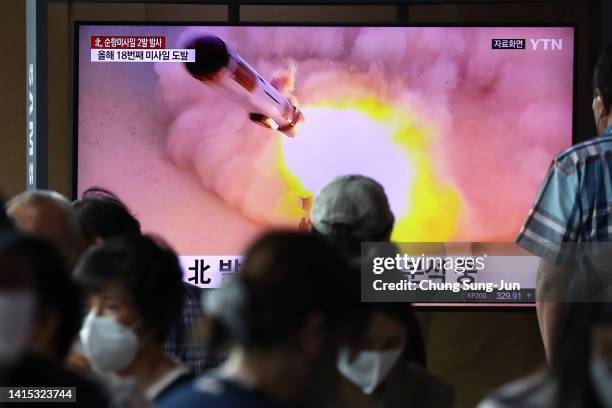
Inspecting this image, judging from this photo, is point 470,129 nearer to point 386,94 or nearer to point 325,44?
point 386,94

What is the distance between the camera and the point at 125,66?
4.62 meters

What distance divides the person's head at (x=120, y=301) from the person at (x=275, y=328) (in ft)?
2.48

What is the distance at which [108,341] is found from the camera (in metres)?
2.21

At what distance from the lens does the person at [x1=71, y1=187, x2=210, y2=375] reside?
269cm

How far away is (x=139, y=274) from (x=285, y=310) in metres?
0.84

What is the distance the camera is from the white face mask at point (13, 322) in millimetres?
1337

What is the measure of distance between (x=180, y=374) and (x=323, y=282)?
827mm

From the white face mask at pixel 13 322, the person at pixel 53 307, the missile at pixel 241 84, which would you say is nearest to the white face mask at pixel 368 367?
the person at pixel 53 307

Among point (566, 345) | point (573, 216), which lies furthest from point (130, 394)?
point (573, 216)

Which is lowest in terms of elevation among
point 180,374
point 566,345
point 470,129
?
point 180,374

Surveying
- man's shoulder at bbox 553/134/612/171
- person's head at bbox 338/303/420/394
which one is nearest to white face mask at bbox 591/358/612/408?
person's head at bbox 338/303/420/394

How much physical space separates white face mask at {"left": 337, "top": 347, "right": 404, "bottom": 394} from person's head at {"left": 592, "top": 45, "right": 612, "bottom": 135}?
0.99 metres

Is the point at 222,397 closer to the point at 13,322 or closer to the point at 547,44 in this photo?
the point at 13,322

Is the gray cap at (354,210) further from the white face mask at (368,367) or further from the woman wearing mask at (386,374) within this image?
the white face mask at (368,367)
